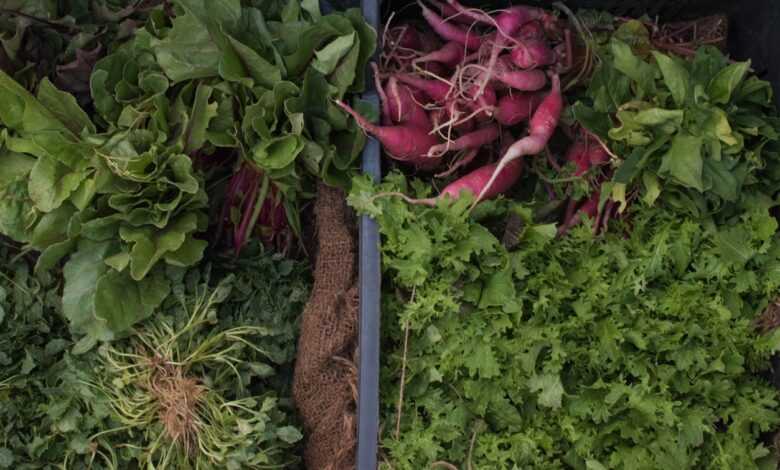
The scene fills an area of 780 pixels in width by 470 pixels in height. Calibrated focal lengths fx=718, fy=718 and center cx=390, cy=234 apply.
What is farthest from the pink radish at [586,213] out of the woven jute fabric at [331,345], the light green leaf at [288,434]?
the light green leaf at [288,434]

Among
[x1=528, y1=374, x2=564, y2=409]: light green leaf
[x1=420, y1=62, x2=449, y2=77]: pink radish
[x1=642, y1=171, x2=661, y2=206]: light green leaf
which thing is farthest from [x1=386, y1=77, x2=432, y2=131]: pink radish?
[x1=528, y1=374, x2=564, y2=409]: light green leaf

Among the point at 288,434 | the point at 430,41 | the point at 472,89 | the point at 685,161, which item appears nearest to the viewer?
the point at 685,161

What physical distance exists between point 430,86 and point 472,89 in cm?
10

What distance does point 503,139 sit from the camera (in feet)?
6.07

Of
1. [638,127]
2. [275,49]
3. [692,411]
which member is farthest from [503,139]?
[692,411]

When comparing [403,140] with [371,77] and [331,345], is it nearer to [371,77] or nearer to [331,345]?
[371,77]

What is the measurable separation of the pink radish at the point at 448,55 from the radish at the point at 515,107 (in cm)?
15

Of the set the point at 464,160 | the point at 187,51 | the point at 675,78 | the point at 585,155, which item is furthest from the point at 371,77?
the point at 675,78

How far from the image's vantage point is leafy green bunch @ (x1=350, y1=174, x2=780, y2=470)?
157cm

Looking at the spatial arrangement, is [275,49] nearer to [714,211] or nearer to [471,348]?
[471,348]

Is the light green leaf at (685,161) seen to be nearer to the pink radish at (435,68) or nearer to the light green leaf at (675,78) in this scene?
the light green leaf at (675,78)

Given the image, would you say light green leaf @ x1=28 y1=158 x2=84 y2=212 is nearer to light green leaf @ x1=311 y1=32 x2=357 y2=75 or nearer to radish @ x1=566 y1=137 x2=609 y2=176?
light green leaf @ x1=311 y1=32 x2=357 y2=75

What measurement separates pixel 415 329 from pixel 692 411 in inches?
25.1

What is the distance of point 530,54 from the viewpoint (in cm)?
172
